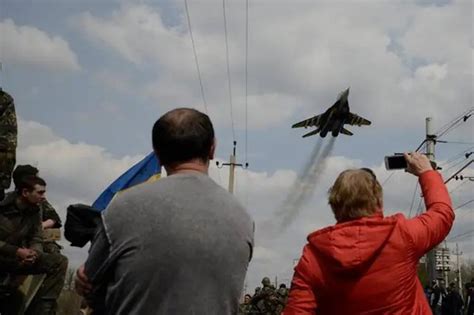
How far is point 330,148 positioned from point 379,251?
3116cm

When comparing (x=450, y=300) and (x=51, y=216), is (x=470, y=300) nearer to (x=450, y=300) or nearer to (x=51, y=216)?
(x=450, y=300)

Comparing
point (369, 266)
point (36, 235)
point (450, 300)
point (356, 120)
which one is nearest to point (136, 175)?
point (36, 235)

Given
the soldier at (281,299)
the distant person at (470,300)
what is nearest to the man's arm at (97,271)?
the soldier at (281,299)

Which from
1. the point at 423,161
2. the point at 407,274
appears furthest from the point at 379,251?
the point at 423,161

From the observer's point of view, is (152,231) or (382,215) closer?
(152,231)

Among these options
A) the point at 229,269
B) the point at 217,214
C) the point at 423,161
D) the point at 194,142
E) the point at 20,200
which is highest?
the point at 20,200

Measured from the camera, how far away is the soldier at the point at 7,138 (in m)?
5.61

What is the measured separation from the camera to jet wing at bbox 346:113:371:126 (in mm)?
34159

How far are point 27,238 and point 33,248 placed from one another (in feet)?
0.36

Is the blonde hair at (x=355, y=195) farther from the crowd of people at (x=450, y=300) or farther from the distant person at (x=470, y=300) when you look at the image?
the crowd of people at (x=450, y=300)

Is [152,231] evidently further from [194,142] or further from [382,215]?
[382,215]

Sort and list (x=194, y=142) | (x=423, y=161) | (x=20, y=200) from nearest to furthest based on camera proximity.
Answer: (x=194, y=142), (x=423, y=161), (x=20, y=200)

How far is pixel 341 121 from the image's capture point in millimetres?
33781

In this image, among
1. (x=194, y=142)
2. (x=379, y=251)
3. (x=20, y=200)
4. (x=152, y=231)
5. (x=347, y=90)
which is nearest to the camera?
(x=152, y=231)
